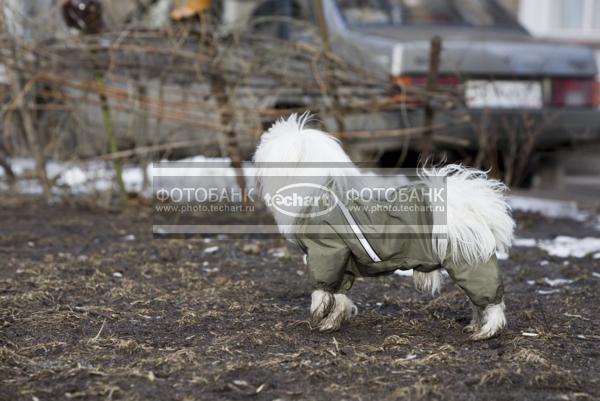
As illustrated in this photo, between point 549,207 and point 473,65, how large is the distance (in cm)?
154

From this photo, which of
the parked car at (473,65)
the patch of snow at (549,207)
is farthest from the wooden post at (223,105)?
the patch of snow at (549,207)

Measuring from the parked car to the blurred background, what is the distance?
0.01 meters

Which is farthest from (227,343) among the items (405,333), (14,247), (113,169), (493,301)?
(113,169)

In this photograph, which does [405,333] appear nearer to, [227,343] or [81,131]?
[227,343]

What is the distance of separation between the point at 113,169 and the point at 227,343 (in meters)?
3.87

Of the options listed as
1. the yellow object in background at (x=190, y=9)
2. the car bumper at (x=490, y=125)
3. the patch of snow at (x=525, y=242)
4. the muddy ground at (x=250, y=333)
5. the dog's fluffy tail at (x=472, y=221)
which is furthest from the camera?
the car bumper at (x=490, y=125)

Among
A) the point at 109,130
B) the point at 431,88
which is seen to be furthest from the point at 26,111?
the point at 431,88

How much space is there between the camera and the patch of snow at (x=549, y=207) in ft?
22.9

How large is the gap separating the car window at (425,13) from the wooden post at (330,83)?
129 centimetres

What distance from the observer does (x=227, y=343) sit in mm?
3426

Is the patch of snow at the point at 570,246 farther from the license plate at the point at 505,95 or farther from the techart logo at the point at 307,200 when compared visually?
the techart logo at the point at 307,200

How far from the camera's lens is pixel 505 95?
7.04m

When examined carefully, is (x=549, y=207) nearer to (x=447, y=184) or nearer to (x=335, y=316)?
(x=447, y=184)

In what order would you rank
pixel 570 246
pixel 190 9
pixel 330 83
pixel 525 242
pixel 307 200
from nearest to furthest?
pixel 307 200 → pixel 570 246 → pixel 525 242 → pixel 190 9 → pixel 330 83
